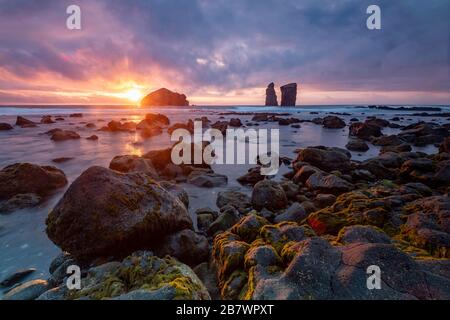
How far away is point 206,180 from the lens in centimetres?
1093

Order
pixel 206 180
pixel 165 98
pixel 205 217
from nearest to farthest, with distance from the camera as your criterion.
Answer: pixel 205 217
pixel 206 180
pixel 165 98

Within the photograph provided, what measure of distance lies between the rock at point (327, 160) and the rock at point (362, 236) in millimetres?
7944

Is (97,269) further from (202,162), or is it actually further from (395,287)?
(202,162)

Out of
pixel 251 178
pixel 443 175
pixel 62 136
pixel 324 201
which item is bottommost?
pixel 324 201

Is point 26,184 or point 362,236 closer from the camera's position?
point 362,236

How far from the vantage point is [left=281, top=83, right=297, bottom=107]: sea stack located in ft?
397

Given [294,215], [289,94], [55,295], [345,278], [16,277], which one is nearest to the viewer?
[345,278]

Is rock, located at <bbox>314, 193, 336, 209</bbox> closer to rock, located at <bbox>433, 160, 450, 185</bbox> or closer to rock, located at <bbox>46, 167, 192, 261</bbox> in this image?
rock, located at <bbox>46, 167, 192, 261</bbox>

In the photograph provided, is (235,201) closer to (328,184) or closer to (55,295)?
(328,184)

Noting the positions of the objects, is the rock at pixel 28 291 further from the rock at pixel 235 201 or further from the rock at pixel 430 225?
the rock at pixel 430 225

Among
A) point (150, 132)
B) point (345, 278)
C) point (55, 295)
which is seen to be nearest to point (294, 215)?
point (345, 278)

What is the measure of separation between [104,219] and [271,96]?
440 ft

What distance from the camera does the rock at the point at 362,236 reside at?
448 centimetres
